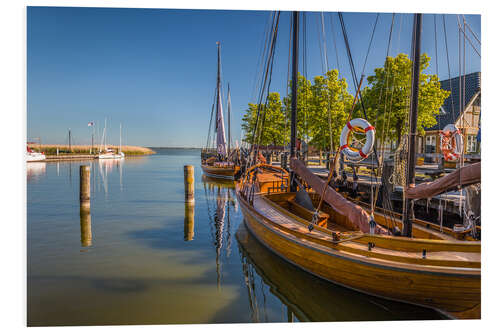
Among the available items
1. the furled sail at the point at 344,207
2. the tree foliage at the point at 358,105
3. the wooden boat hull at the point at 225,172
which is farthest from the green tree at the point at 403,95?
the wooden boat hull at the point at 225,172

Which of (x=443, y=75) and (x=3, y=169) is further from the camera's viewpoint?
(x=443, y=75)

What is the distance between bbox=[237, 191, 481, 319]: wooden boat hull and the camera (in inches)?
114

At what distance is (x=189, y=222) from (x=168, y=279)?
11.7 ft

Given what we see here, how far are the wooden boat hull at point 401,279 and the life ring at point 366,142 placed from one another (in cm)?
161

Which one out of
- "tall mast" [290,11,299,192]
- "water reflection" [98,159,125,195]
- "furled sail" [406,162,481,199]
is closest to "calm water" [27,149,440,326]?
"furled sail" [406,162,481,199]

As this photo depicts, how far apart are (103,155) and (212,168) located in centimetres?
2454

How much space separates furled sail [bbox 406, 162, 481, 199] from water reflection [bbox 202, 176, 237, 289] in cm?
328

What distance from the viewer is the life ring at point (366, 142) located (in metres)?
4.23

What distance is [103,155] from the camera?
1432 inches

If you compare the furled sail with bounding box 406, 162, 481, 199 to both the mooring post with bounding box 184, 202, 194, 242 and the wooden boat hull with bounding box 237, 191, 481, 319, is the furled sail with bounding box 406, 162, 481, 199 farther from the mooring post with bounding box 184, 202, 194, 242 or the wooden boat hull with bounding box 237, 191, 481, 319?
the mooring post with bounding box 184, 202, 194, 242

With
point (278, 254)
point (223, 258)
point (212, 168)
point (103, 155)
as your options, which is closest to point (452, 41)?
point (278, 254)

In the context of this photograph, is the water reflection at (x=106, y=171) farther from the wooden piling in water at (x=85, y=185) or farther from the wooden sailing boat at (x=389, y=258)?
the wooden sailing boat at (x=389, y=258)

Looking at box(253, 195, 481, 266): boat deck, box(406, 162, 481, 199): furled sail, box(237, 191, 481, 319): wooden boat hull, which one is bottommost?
box(237, 191, 481, 319): wooden boat hull
